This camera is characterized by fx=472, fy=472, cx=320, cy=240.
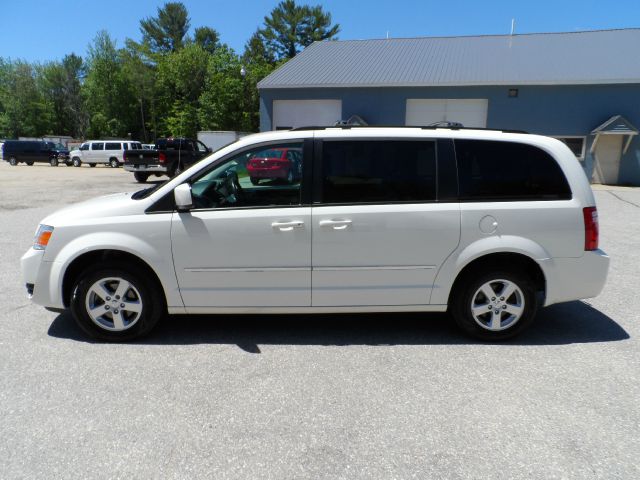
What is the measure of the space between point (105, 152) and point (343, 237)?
36260 millimetres

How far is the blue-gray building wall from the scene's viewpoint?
22.1 m

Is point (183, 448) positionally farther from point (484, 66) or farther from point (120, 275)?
point (484, 66)

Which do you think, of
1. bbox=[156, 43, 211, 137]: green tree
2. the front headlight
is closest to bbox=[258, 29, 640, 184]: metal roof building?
the front headlight

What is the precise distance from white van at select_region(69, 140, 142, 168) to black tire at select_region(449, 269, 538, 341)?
3546 cm

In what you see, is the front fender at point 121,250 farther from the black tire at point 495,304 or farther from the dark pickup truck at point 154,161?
the dark pickup truck at point 154,161

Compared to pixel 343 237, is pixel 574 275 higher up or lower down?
lower down

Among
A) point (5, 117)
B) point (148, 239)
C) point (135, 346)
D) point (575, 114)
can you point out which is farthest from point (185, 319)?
point (5, 117)

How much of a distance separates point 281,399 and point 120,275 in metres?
1.82

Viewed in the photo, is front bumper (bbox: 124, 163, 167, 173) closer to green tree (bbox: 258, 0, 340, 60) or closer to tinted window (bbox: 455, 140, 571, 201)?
tinted window (bbox: 455, 140, 571, 201)

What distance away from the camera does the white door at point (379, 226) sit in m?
3.96

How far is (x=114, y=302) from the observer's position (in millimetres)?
4082

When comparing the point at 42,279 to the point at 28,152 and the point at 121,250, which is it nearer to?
the point at 121,250

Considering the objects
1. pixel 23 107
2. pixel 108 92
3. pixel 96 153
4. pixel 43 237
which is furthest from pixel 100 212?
pixel 23 107

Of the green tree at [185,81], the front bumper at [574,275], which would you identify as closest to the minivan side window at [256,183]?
the front bumper at [574,275]
